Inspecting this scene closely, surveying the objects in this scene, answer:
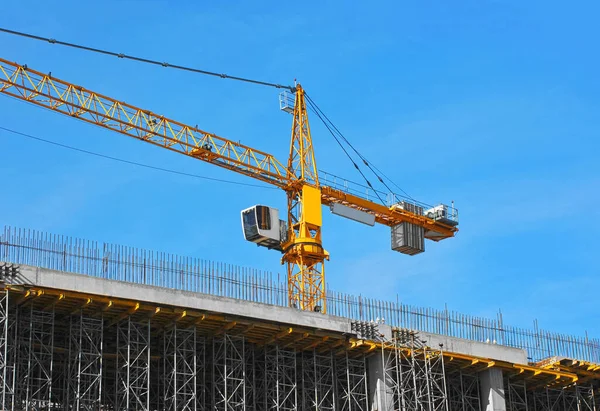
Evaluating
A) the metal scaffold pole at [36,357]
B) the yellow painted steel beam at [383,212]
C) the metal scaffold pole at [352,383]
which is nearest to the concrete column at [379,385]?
the metal scaffold pole at [352,383]

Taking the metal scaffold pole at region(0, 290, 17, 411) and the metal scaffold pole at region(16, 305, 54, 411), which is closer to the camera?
the metal scaffold pole at region(0, 290, 17, 411)

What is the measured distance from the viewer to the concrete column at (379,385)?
214 ft

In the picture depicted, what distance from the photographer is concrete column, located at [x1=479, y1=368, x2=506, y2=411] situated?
69.4 meters

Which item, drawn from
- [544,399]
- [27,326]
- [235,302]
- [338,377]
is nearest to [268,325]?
[235,302]

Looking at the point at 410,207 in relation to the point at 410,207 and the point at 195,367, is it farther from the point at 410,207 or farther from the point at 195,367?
the point at 195,367

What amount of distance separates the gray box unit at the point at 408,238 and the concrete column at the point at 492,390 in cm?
2685

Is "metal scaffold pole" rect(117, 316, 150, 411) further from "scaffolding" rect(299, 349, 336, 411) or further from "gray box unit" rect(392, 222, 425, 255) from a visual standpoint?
"gray box unit" rect(392, 222, 425, 255)

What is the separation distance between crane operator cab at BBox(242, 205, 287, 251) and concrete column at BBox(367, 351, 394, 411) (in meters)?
23.7

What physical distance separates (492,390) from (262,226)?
82.0 ft

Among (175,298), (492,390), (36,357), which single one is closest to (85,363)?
(36,357)

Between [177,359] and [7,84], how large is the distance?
29.7 metres

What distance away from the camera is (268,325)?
61.6m

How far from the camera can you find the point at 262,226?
291 ft

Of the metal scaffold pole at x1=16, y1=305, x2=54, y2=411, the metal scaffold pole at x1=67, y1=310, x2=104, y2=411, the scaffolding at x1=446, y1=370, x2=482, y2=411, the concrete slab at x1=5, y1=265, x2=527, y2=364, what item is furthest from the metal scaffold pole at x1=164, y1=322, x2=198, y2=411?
the scaffolding at x1=446, y1=370, x2=482, y2=411
